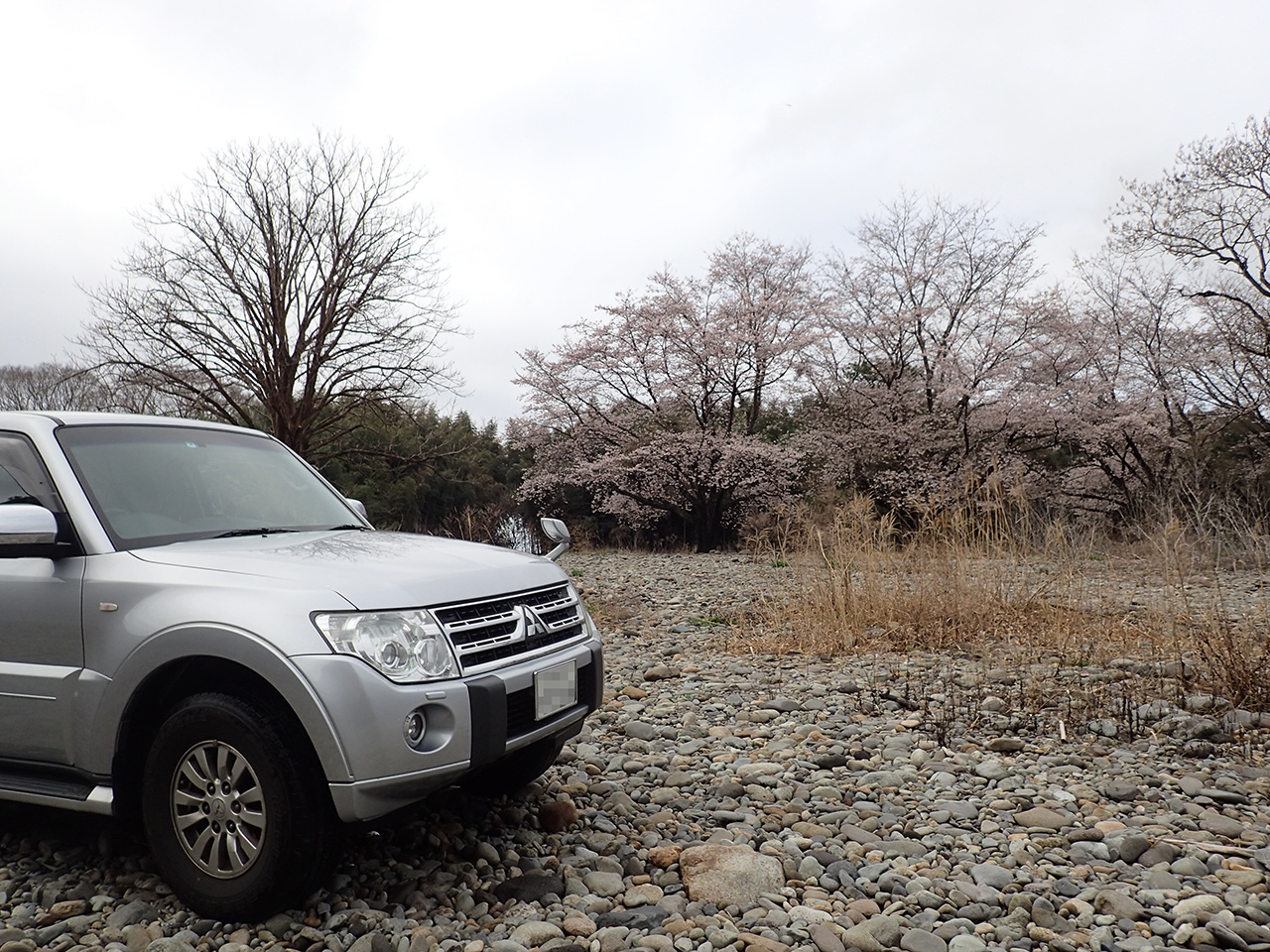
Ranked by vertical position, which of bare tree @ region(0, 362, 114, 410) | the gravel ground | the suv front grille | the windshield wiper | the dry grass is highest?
bare tree @ region(0, 362, 114, 410)

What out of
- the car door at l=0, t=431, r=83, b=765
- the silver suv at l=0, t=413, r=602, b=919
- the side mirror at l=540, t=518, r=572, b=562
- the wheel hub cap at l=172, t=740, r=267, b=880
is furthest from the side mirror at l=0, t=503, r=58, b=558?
the side mirror at l=540, t=518, r=572, b=562

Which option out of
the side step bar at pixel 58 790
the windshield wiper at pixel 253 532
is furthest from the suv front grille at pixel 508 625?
the side step bar at pixel 58 790

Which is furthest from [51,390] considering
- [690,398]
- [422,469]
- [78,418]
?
[78,418]

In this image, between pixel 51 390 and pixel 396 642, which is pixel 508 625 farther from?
pixel 51 390

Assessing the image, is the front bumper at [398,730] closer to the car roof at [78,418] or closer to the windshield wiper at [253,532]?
the windshield wiper at [253,532]

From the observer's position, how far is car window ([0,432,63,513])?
3.14 metres

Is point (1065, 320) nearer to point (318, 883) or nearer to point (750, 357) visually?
point (750, 357)

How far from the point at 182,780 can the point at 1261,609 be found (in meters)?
5.75

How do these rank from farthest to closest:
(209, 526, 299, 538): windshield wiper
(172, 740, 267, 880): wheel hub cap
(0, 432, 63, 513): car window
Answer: (209, 526, 299, 538): windshield wiper, (0, 432, 63, 513): car window, (172, 740, 267, 880): wheel hub cap

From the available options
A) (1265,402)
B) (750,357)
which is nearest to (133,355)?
(750,357)

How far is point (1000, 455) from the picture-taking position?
18.9 m

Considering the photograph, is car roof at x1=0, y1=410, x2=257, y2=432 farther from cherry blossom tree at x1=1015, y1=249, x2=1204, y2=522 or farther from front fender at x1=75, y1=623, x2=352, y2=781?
cherry blossom tree at x1=1015, y1=249, x2=1204, y2=522

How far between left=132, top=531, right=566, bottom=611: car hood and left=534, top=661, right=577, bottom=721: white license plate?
329 mm

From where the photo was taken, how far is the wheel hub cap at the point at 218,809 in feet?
8.53
